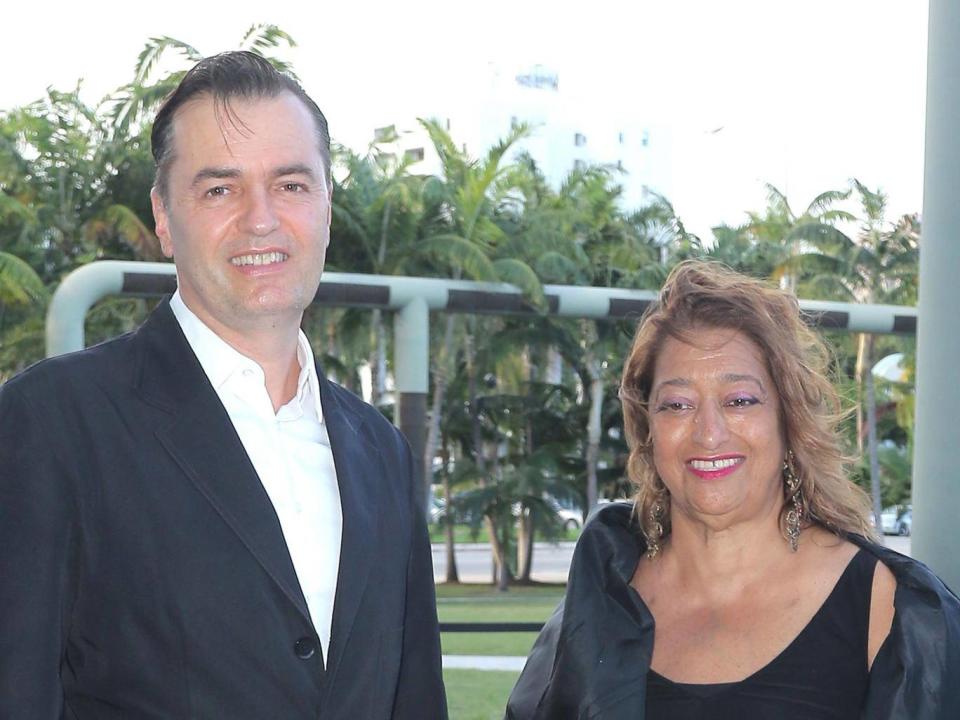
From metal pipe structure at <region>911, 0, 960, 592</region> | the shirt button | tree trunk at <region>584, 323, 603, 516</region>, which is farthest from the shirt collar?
tree trunk at <region>584, 323, 603, 516</region>

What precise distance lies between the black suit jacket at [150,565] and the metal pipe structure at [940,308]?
7.22 ft

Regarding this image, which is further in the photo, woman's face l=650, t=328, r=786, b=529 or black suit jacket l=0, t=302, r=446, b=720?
woman's face l=650, t=328, r=786, b=529

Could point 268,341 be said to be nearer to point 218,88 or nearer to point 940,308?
point 218,88

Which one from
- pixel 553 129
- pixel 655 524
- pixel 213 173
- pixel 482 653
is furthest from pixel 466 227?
pixel 553 129

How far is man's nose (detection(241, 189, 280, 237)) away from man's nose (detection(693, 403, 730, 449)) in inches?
43.0

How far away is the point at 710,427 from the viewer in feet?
9.42

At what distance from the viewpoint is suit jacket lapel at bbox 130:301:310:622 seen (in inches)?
85.5

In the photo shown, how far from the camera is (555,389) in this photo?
31922 mm

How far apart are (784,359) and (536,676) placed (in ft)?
3.05

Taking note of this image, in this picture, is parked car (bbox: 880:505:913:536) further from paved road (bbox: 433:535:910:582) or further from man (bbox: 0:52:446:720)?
man (bbox: 0:52:446:720)

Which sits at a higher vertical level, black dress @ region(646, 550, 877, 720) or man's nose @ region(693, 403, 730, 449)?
man's nose @ region(693, 403, 730, 449)

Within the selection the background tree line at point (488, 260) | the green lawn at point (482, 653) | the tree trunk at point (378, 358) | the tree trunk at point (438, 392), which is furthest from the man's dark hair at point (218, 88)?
the tree trunk at point (438, 392)

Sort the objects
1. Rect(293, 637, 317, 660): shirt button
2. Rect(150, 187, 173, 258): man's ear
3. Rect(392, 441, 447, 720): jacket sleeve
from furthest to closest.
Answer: Rect(392, 441, 447, 720): jacket sleeve
Rect(150, 187, 173, 258): man's ear
Rect(293, 637, 317, 660): shirt button

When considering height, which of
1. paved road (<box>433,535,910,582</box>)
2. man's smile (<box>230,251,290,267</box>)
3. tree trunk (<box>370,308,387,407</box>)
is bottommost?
paved road (<box>433,535,910,582</box>)
